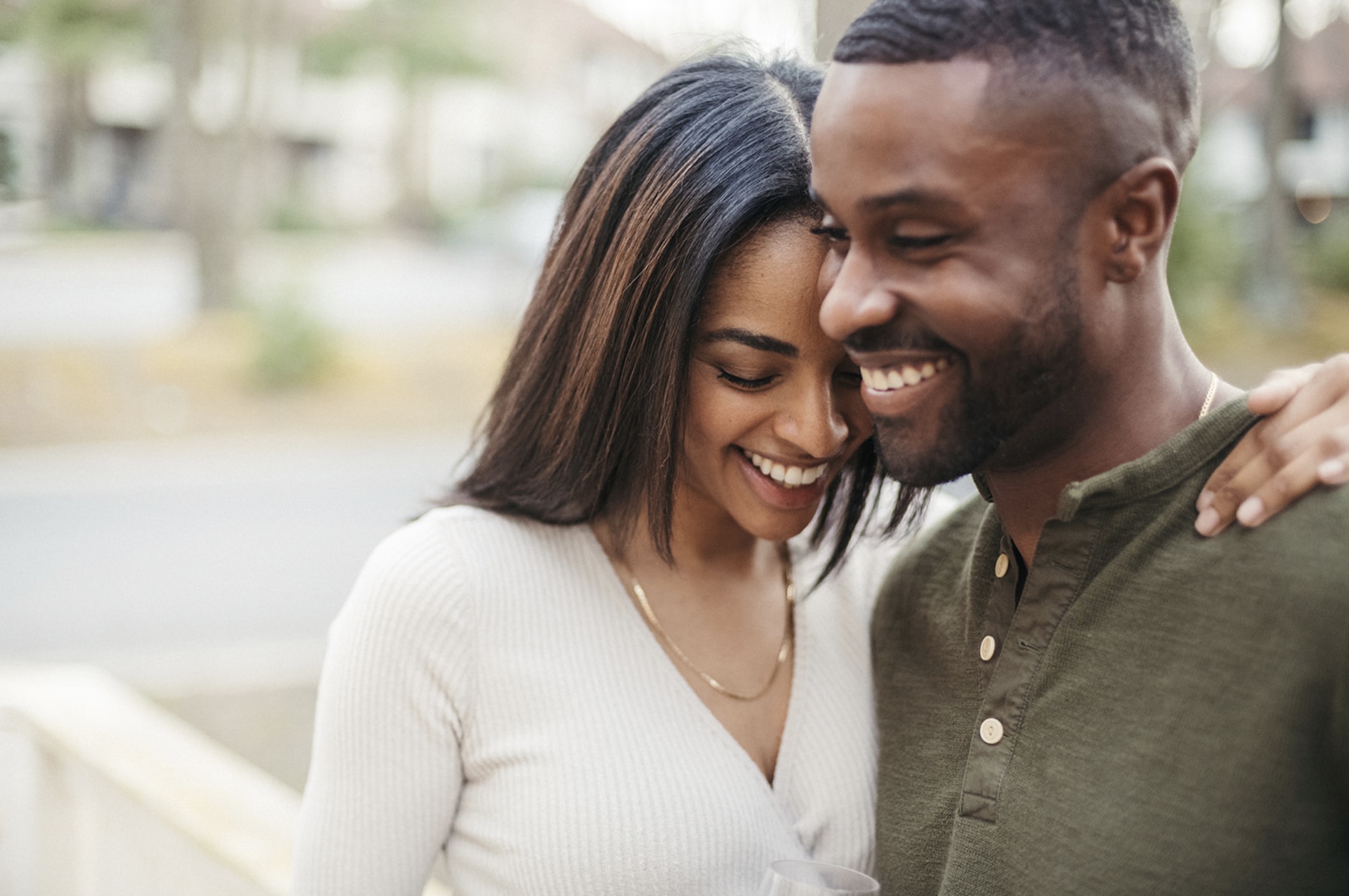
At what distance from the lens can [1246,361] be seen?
814cm

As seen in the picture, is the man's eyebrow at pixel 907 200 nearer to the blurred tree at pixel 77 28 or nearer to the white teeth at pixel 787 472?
the white teeth at pixel 787 472

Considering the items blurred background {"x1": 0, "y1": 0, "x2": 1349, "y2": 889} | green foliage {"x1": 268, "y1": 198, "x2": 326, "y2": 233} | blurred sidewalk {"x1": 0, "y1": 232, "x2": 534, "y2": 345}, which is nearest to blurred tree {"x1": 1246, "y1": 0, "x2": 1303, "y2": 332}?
blurred background {"x1": 0, "y1": 0, "x2": 1349, "y2": 889}

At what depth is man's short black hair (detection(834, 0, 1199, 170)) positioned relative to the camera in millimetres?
1205

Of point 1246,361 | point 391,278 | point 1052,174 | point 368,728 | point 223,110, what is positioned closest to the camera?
point 1052,174

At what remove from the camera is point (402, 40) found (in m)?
15.2

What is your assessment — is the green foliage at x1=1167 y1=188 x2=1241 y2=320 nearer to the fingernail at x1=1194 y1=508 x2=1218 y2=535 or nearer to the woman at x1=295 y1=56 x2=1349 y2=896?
the woman at x1=295 y1=56 x2=1349 y2=896

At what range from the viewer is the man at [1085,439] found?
3.83 feet

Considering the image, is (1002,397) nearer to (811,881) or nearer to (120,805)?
(811,881)

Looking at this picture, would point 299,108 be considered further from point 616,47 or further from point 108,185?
point 616,47

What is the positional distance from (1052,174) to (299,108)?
28301 mm

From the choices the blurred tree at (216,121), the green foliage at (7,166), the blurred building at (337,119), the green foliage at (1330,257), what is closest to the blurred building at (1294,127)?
the green foliage at (1330,257)

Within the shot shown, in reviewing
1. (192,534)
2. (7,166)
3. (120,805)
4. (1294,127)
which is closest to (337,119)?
(1294,127)

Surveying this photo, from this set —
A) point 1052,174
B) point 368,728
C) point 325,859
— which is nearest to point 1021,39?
point 1052,174

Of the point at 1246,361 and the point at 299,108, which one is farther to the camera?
the point at 299,108
